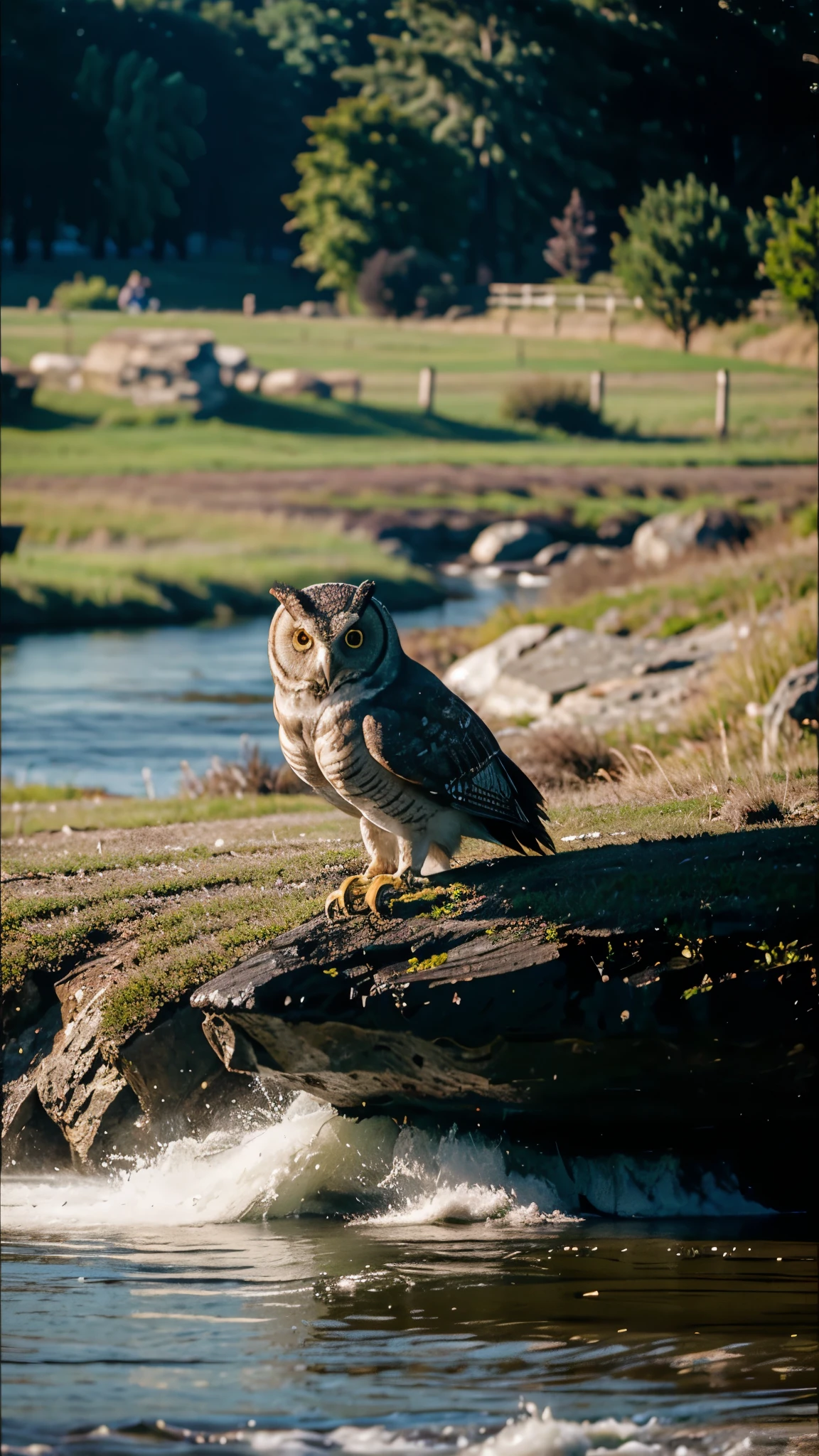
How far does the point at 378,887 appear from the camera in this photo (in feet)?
21.7

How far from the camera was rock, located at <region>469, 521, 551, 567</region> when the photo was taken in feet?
49.3

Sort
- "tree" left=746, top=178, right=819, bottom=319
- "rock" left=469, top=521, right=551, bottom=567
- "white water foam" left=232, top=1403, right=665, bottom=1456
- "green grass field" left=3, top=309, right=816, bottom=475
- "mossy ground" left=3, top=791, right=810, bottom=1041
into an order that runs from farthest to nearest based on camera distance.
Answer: "rock" left=469, top=521, right=551, bottom=567
"green grass field" left=3, top=309, right=816, bottom=475
"tree" left=746, top=178, right=819, bottom=319
"mossy ground" left=3, top=791, right=810, bottom=1041
"white water foam" left=232, top=1403, right=665, bottom=1456

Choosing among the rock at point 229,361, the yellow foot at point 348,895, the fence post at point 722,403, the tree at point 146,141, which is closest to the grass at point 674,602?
the fence post at point 722,403

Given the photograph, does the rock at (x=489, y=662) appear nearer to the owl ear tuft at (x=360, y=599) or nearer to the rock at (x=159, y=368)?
the rock at (x=159, y=368)

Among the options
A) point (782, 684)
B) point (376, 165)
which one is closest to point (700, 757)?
point (782, 684)

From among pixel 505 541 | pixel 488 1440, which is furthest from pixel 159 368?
pixel 488 1440

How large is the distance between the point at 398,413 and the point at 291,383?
1036 mm

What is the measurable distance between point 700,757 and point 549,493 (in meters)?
4.97

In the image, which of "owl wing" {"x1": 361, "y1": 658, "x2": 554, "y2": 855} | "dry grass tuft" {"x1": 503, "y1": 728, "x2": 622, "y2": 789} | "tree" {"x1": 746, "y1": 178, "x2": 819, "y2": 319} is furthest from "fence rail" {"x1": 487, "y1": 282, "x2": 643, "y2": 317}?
"owl wing" {"x1": 361, "y1": 658, "x2": 554, "y2": 855}

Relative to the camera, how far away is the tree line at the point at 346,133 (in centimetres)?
1213

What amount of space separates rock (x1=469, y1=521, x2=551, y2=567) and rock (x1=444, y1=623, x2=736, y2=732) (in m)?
0.79

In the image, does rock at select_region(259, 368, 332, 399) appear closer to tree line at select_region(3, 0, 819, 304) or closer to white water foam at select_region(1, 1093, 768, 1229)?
tree line at select_region(3, 0, 819, 304)

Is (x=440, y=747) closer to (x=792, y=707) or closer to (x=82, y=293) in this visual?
(x=792, y=707)

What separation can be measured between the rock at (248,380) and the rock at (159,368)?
0.15 metres
